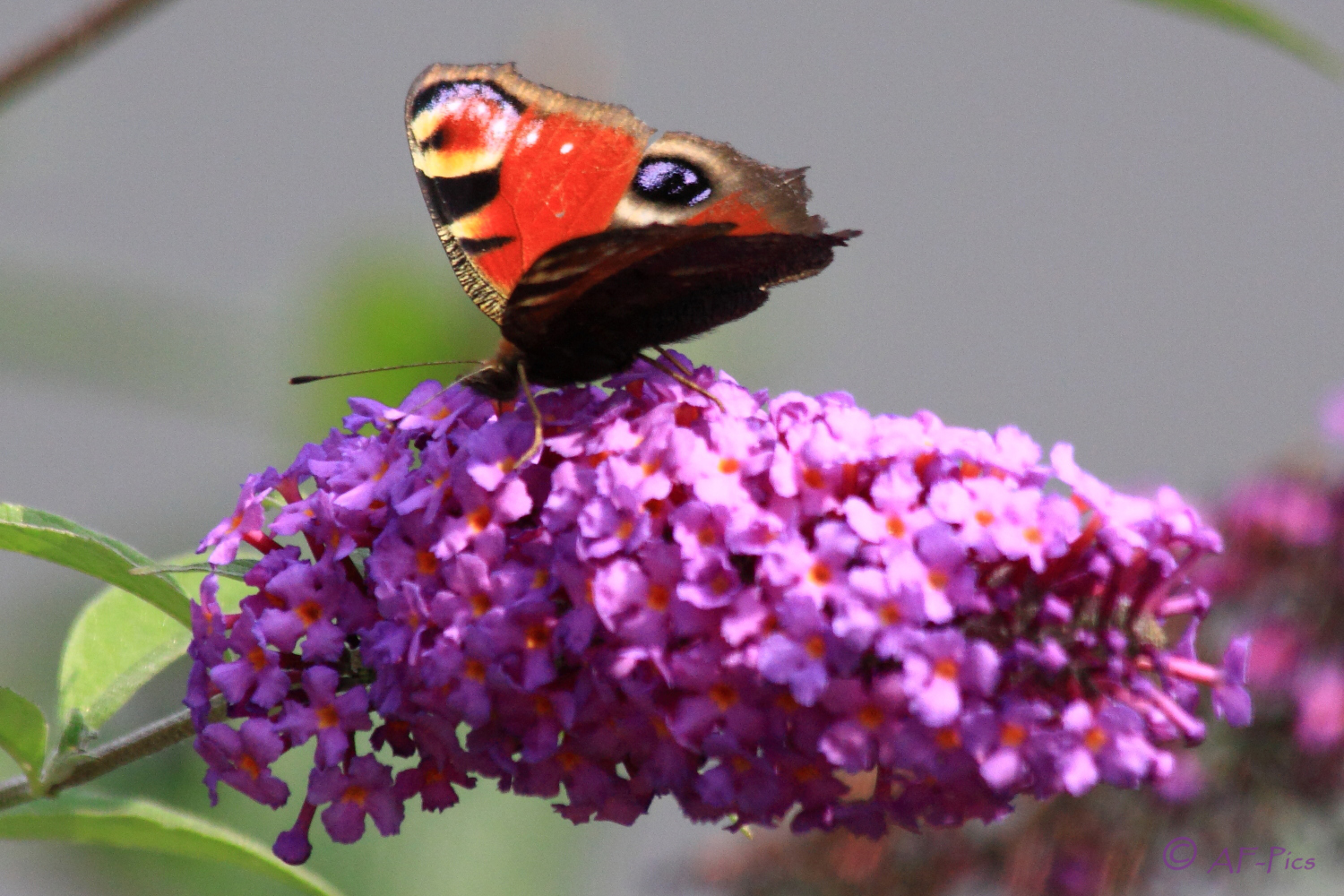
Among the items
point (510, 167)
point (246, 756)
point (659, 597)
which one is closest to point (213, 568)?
point (246, 756)

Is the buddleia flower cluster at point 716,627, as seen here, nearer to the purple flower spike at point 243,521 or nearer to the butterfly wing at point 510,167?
the purple flower spike at point 243,521

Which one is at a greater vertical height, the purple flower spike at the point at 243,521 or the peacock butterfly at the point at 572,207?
the peacock butterfly at the point at 572,207

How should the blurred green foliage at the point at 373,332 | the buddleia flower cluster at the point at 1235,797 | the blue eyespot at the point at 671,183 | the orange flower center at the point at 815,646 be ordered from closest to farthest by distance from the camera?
the orange flower center at the point at 815,646 < the blue eyespot at the point at 671,183 < the buddleia flower cluster at the point at 1235,797 < the blurred green foliage at the point at 373,332

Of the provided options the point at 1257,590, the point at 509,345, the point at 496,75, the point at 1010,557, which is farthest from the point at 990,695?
the point at 1257,590

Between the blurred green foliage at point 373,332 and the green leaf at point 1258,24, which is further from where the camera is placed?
the blurred green foliage at point 373,332

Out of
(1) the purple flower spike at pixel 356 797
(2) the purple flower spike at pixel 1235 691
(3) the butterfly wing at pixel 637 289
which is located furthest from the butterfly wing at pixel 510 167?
(2) the purple flower spike at pixel 1235 691

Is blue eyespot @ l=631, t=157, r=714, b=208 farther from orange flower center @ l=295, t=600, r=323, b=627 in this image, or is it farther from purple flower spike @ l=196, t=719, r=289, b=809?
purple flower spike @ l=196, t=719, r=289, b=809

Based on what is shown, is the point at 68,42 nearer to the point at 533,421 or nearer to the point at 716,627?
the point at 533,421
